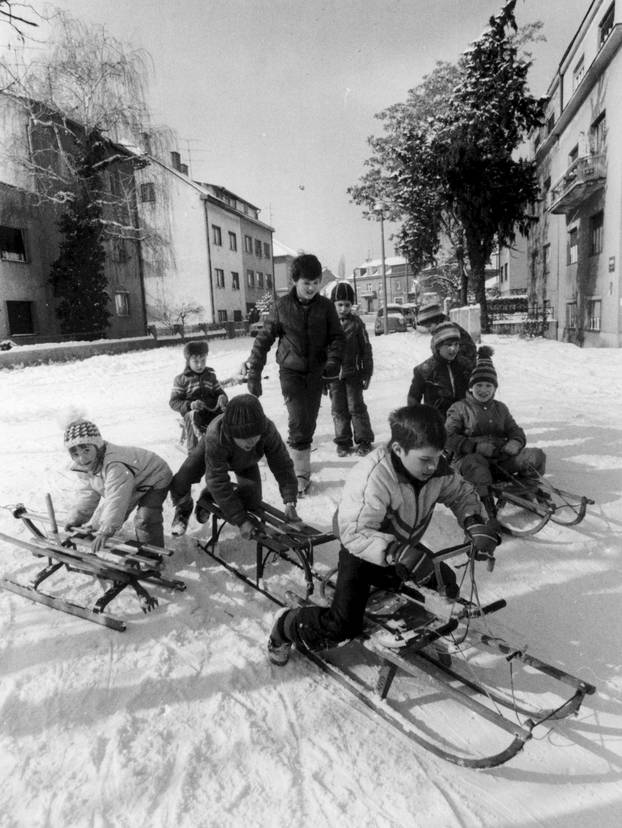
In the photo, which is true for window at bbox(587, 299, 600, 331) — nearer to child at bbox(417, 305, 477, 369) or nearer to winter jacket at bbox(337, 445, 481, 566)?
child at bbox(417, 305, 477, 369)

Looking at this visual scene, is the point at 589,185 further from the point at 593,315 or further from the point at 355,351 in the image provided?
A: the point at 355,351

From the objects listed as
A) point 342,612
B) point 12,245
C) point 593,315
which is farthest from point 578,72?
point 342,612

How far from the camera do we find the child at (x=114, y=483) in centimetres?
363

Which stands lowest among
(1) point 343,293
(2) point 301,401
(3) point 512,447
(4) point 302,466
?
(4) point 302,466

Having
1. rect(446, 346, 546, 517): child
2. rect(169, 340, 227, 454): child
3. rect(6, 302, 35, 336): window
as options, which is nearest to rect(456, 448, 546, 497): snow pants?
rect(446, 346, 546, 517): child

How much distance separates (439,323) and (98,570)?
3.88m

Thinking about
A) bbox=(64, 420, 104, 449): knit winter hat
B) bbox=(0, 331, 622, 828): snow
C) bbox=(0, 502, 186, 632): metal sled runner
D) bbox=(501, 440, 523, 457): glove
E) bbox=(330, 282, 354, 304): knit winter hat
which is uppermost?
bbox=(330, 282, 354, 304): knit winter hat

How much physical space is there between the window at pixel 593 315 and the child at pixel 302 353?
1611cm

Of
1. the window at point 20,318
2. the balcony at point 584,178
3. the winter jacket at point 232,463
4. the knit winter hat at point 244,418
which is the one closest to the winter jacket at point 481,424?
the winter jacket at point 232,463

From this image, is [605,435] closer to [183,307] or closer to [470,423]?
[470,423]

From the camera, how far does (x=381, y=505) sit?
2574mm

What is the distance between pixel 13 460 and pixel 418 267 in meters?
26.3

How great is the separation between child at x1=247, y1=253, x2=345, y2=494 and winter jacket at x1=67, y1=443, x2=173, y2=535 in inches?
53.1

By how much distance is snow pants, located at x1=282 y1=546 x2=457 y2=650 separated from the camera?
8.65 feet
